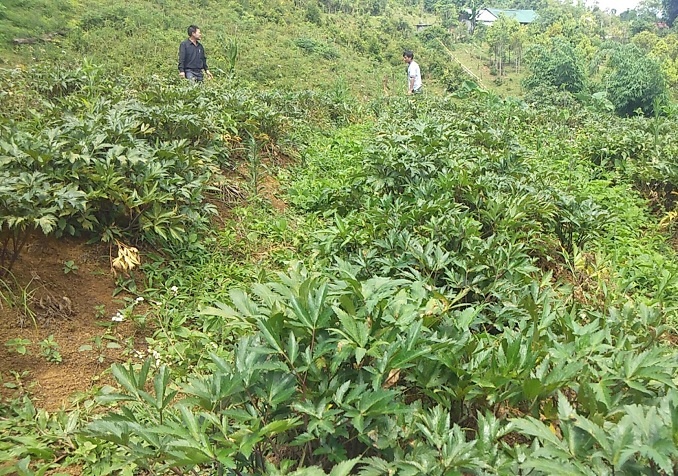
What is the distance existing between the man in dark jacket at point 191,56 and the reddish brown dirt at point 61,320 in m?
5.06

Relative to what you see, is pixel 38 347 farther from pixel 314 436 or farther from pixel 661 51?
pixel 661 51

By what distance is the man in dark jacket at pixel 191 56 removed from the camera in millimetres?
7258

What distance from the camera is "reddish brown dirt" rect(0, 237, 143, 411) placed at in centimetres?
222

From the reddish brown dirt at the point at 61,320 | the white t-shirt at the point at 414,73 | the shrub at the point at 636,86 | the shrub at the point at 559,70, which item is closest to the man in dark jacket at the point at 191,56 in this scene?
the white t-shirt at the point at 414,73

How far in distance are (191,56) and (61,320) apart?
5860 millimetres

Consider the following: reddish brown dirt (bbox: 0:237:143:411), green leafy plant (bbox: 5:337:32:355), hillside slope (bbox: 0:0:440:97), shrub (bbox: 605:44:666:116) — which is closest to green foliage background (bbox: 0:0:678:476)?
reddish brown dirt (bbox: 0:237:143:411)

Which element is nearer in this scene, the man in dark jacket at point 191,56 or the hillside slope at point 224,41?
the man in dark jacket at point 191,56

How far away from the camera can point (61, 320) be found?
8.42 feet

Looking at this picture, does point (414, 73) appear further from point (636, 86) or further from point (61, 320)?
point (636, 86)

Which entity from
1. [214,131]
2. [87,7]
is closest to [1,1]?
[87,7]

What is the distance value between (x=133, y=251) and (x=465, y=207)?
7.76 ft

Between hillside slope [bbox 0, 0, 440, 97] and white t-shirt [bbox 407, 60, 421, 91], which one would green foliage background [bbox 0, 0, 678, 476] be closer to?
white t-shirt [bbox 407, 60, 421, 91]

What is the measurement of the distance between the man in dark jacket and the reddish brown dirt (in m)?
5.06

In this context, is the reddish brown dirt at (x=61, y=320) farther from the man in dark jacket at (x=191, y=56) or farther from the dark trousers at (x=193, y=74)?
the dark trousers at (x=193, y=74)
